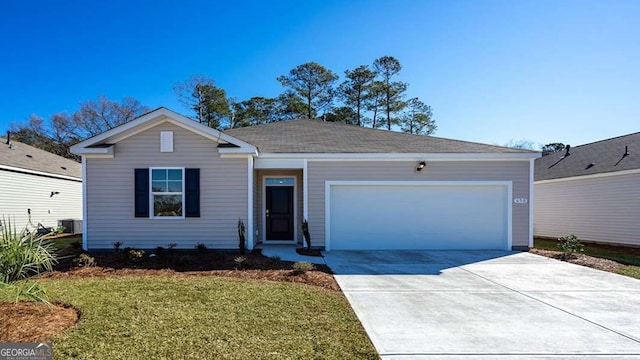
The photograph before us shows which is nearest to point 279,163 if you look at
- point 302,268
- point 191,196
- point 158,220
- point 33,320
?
point 191,196

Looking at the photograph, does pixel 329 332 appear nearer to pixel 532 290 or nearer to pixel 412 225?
pixel 532 290

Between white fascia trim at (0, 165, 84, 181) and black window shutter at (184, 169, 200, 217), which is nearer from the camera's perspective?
black window shutter at (184, 169, 200, 217)

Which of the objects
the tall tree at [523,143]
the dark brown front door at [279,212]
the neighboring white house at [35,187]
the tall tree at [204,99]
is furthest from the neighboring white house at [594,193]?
the tall tree at [523,143]

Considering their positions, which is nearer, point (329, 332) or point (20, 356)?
point (20, 356)

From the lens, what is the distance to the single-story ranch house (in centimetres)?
968

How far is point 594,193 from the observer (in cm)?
1320

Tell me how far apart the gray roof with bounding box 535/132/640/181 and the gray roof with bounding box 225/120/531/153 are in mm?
5069

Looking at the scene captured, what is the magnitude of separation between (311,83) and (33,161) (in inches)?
744

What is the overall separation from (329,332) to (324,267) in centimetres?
379

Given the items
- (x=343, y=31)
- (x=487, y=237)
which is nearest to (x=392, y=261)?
(x=487, y=237)

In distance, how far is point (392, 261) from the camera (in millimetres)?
8789

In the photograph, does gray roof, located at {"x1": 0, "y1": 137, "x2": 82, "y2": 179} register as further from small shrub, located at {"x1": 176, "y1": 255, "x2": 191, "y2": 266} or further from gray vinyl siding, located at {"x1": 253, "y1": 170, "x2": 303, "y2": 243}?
small shrub, located at {"x1": 176, "y1": 255, "x2": 191, "y2": 266}

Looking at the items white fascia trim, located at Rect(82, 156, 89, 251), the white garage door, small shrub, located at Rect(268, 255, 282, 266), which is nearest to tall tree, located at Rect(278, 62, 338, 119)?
the white garage door

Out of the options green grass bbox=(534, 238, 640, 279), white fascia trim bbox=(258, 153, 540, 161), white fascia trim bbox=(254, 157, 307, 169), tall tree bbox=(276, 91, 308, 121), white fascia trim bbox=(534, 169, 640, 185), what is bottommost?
green grass bbox=(534, 238, 640, 279)
